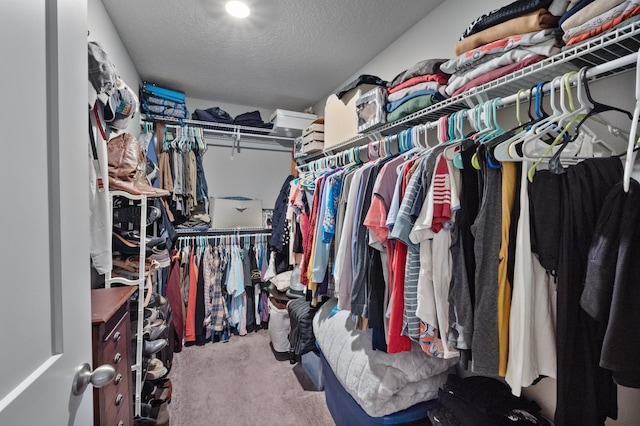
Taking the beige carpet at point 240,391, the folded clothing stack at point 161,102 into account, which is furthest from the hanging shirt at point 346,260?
the folded clothing stack at point 161,102

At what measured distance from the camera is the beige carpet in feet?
5.70

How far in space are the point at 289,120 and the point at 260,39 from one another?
1008 millimetres

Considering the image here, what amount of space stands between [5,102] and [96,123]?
39.2 inches

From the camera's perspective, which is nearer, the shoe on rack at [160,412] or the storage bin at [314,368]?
the shoe on rack at [160,412]

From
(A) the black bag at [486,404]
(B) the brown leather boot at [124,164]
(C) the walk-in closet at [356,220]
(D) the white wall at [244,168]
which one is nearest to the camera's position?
(C) the walk-in closet at [356,220]

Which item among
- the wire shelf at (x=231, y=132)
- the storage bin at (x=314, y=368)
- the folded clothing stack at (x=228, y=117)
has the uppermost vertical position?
the folded clothing stack at (x=228, y=117)

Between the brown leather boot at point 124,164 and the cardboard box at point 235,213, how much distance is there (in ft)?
4.65

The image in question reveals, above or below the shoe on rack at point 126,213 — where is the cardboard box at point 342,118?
above

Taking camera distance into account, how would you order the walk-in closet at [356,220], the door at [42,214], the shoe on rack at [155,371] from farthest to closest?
the shoe on rack at [155,371] < the walk-in closet at [356,220] < the door at [42,214]

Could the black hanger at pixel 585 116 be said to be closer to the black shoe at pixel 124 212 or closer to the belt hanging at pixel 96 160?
the belt hanging at pixel 96 160

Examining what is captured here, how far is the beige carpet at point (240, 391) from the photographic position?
174cm

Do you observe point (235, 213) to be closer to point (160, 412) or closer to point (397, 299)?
point (160, 412)

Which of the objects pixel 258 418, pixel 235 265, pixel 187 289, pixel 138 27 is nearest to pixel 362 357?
pixel 258 418

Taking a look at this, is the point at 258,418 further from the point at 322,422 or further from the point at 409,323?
the point at 409,323
